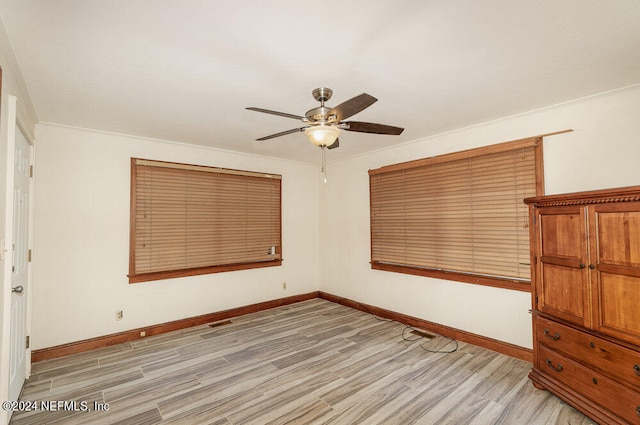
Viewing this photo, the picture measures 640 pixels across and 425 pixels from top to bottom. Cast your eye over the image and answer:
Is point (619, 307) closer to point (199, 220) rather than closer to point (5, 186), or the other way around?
point (5, 186)

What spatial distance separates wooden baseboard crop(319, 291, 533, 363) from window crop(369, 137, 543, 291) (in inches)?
25.1

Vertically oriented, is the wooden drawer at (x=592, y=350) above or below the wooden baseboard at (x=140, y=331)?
above

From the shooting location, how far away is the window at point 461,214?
3.12m

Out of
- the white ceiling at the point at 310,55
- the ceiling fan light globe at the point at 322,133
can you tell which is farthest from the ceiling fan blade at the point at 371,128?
the white ceiling at the point at 310,55

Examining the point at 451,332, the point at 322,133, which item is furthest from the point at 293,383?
the point at 322,133

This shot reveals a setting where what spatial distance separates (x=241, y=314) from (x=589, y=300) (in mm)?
4156

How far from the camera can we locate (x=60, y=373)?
291 centimetres

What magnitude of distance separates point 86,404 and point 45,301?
146 centimetres

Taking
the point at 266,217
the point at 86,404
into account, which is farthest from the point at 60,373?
the point at 266,217

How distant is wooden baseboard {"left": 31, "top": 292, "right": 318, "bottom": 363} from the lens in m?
3.21

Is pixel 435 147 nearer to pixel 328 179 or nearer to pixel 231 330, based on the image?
pixel 328 179

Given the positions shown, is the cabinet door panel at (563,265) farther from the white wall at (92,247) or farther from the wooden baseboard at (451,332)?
the white wall at (92,247)

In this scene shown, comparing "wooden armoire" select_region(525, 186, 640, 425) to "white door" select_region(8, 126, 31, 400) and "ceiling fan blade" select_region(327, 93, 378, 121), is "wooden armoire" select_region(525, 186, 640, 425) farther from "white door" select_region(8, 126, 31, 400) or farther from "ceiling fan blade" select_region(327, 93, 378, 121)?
"white door" select_region(8, 126, 31, 400)

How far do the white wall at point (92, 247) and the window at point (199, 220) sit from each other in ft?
0.44
